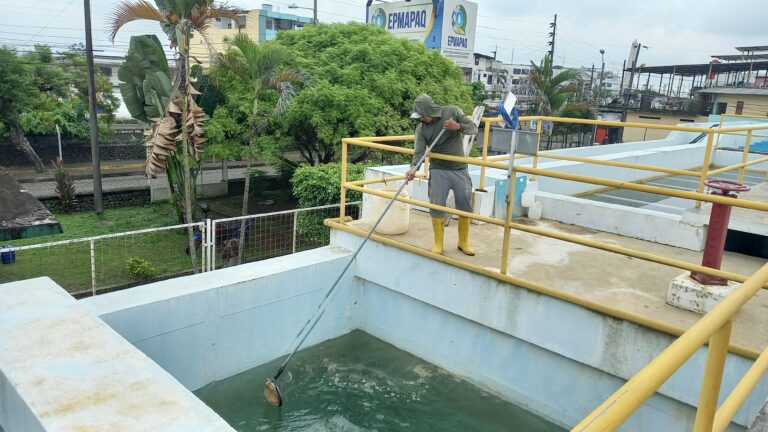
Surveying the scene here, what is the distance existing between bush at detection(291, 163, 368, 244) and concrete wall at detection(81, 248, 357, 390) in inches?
160

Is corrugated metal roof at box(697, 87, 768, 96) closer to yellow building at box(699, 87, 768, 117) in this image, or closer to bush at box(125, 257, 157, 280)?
yellow building at box(699, 87, 768, 117)

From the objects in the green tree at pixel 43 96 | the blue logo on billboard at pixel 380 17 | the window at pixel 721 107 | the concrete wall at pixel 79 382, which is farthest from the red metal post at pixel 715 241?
the window at pixel 721 107

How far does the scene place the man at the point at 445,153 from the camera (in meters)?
5.66

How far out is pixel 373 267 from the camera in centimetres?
626

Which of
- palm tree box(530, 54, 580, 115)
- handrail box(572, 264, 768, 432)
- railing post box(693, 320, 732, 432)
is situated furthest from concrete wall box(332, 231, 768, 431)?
palm tree box(530, 54, 580, 115)

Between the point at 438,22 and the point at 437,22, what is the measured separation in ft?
0.20

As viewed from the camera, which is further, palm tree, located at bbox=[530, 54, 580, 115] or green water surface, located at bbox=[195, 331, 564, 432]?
palm tree, located at bbox=[530, 54, 580, 115]

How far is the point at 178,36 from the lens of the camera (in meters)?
8.65

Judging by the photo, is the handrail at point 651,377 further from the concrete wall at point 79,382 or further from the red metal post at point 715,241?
the red metal post at point 715,241

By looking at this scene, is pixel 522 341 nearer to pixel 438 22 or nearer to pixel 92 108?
pixel 92 108

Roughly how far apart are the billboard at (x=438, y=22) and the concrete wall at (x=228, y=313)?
86.4 ft

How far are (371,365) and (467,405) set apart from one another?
1.14 metres

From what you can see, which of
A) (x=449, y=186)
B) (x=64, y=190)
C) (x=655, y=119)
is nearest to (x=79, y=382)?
(x=449, y=186)

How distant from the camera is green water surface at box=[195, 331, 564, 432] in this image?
15.9ft
